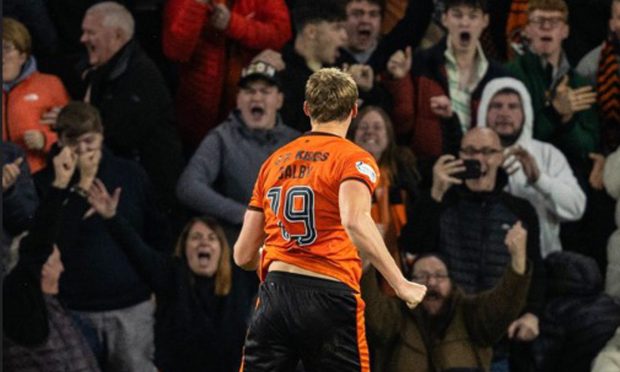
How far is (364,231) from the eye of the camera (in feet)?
22.2

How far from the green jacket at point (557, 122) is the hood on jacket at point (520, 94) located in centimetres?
16

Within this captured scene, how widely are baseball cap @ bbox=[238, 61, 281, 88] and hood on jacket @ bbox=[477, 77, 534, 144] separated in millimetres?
1451

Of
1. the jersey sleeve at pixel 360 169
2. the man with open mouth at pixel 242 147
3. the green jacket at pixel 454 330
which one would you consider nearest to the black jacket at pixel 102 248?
the man with open mouth at pixel 242 147

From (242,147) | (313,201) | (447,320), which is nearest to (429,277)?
(447,320)

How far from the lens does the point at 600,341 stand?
11.1m

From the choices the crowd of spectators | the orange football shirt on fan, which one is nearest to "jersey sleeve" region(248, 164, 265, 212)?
the orange football shirt on fan

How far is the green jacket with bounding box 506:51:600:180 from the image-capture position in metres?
11.7

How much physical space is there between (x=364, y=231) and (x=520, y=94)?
4950 mm

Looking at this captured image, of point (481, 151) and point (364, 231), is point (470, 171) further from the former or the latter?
point (364, 231)

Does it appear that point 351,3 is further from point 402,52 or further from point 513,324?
point 513,324

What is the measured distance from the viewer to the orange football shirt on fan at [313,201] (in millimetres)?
6914

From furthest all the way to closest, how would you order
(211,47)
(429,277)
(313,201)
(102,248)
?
(211,47), (102,248), (429,277), (313,201)

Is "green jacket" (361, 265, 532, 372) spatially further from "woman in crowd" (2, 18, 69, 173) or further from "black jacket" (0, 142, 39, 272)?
"woman in crowd" (2, 18, 69, 173)

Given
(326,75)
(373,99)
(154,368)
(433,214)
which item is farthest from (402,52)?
(326,75)
